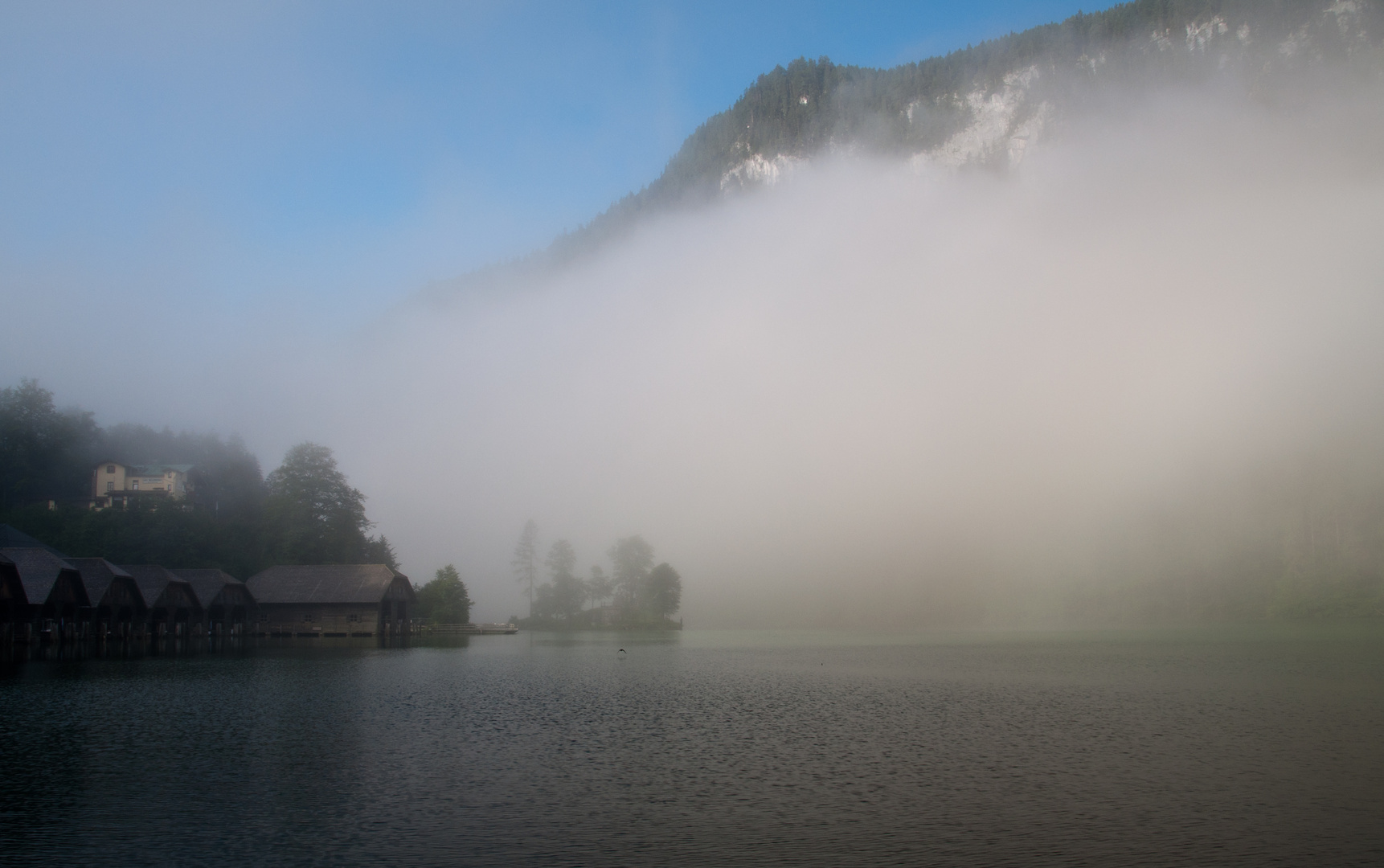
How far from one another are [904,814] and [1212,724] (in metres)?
16.1

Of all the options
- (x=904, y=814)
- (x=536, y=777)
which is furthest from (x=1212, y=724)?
(x=536, y=777)

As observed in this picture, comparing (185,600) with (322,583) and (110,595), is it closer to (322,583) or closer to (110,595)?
(110,595)

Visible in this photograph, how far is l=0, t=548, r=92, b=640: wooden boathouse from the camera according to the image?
57.2 metres

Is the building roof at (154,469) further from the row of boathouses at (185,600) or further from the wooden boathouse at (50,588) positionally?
the wooden boathouse at (50,588)

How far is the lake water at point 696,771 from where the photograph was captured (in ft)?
45.9

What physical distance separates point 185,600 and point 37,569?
2067 centimetres

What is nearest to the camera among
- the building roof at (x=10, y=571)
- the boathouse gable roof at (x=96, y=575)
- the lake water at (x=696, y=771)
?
the lake water at (x=696, y=771)

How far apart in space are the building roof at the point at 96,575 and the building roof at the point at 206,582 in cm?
1465

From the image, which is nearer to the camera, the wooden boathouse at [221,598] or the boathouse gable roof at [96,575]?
the boathouse gable roof at [96,575]

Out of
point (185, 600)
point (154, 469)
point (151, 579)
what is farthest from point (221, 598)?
point (154, 469)

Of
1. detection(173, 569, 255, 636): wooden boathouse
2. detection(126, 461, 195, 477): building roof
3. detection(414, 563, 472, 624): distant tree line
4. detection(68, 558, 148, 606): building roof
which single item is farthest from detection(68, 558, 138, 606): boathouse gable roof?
detection(126, 461, 195, 477): building roof

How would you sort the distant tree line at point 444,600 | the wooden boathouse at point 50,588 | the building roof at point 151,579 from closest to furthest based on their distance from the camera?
1. the wooden boathouse at point 50,588
2. the building roof at point 151,579
3. the distant tree line at point 444,600

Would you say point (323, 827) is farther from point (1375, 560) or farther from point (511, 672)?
point (1375, 560)

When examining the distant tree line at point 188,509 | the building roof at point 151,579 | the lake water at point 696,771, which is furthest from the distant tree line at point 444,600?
the lake water at point 696,771
